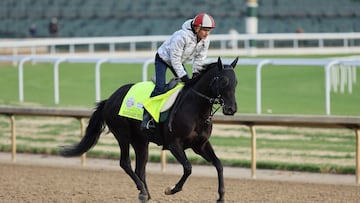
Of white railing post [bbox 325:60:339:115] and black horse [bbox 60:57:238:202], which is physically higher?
black horse [bbox 60:57:238:202]

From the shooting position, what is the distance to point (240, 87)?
72.1ft

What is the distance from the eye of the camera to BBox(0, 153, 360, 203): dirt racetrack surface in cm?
977

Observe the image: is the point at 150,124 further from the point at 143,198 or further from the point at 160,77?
the point at 143,198

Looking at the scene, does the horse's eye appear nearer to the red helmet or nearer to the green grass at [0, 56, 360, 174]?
the red helmet

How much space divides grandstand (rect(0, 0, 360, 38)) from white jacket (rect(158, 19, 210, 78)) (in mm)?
31462

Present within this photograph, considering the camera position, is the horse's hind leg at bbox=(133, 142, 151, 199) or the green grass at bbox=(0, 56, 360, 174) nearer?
the horse's hind leg at bbox=(133, 142, 151, 199)

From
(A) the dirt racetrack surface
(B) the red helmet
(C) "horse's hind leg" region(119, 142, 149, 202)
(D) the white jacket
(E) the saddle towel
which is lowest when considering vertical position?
(A) the dirt racetrack surface

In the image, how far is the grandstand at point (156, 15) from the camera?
42062 mm

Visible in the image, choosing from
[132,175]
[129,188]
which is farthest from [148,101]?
[129,188]

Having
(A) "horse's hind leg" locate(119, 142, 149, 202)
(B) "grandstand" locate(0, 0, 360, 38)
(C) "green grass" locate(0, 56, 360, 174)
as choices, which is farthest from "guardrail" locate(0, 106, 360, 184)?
(B) "grandstand" locate(0, 0, 360, 38)

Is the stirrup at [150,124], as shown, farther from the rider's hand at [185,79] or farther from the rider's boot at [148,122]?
the rider's hand at [185,79]

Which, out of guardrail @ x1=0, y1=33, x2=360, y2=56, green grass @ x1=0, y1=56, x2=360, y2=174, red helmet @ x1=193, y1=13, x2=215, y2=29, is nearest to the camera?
red helmet @ x1=193, y1=13, x2=215, y2=29

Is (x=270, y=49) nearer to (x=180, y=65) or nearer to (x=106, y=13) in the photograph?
(x=106, y=13)

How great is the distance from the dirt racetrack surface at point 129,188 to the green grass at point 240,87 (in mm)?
4644
